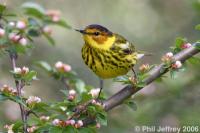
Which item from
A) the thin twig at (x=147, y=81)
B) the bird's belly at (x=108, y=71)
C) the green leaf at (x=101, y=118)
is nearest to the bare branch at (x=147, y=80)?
the thin twig at (x=147, y=81)

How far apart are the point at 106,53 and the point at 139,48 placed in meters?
3.49

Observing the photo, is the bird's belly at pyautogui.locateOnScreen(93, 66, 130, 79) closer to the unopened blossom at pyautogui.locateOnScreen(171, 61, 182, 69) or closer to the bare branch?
the bare branch

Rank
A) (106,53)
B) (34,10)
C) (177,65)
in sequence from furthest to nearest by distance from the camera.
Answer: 1. (106,53)
2. (34,10)
3. (177,65)

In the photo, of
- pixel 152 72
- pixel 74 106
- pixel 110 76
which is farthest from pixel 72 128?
pixel 110 76

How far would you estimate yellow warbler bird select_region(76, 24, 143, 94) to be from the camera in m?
4.32

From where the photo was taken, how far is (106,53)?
174 inches

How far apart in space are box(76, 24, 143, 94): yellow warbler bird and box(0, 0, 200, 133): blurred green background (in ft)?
2.32

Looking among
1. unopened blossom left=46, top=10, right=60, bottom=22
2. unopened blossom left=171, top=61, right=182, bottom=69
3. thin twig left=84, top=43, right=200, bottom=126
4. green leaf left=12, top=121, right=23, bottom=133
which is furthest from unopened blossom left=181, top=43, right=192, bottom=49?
green leaf left=12, top=121, right=23, bottom=133

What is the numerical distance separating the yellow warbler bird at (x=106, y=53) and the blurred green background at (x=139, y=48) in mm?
707

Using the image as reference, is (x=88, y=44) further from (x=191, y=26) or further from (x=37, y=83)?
(x=191, y=26)

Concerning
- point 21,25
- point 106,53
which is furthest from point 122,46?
point 21,25

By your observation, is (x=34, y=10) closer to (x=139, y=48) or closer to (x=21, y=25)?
(x=21, y=25)

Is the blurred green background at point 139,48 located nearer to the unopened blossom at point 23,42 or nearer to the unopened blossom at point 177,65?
the unopened blossom at point 23,42

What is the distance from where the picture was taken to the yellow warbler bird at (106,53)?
14.2 feet
